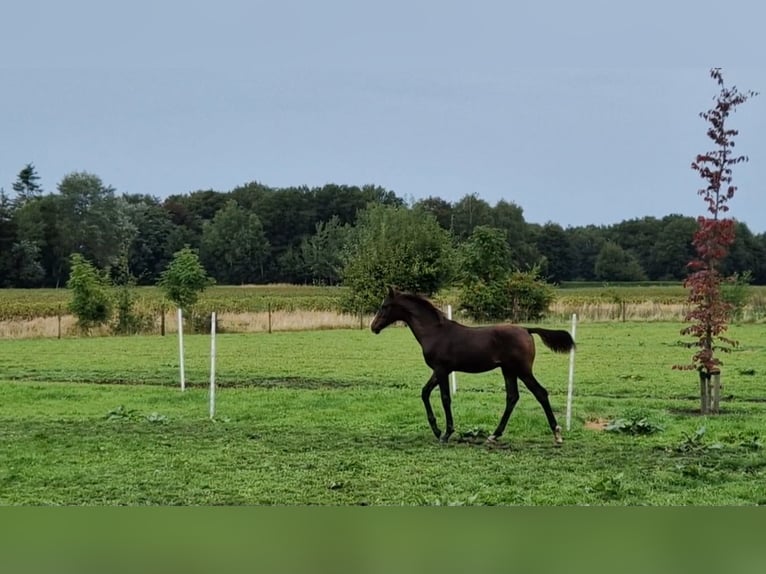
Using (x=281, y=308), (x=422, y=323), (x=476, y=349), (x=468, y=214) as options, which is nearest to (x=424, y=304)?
(x=422, y=323)

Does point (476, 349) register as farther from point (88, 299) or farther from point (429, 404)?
point (88, 299)

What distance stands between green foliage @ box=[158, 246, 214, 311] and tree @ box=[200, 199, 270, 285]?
8.74 meters

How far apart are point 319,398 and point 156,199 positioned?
3693 cm

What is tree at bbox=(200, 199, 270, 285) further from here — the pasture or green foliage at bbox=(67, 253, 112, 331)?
the pasture

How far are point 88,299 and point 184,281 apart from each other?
11.2 ft

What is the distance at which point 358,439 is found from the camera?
359 inches

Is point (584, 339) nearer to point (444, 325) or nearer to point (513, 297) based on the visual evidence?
point (513, 297)

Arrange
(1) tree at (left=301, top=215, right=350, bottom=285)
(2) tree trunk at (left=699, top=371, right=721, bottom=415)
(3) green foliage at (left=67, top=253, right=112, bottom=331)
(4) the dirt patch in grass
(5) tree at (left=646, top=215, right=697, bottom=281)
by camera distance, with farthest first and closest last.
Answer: (1) tree at (left=301, top=215, right=350, bottom=285)
(5) tree at (left=646, top=215, right=697, bottom=281)
(3) green foliage at (left=67, top=253, right=112, bottom=331)
(2) tree trunk at (left=699, top=371, right=721, bottom=415)
(4) the dirt patch in grass

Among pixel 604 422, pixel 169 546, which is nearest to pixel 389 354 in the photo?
pixel 604 422

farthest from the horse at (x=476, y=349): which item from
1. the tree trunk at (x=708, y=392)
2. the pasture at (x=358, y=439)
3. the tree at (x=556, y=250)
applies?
the tree at (x=556, y=250)

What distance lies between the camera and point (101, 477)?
23.7ft

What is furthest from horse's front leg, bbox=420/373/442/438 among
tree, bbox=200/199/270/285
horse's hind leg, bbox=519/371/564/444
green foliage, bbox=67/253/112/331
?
tree, bbox=200/199/270/285

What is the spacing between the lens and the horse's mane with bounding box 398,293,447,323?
9.07m

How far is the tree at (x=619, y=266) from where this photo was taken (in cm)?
3525
